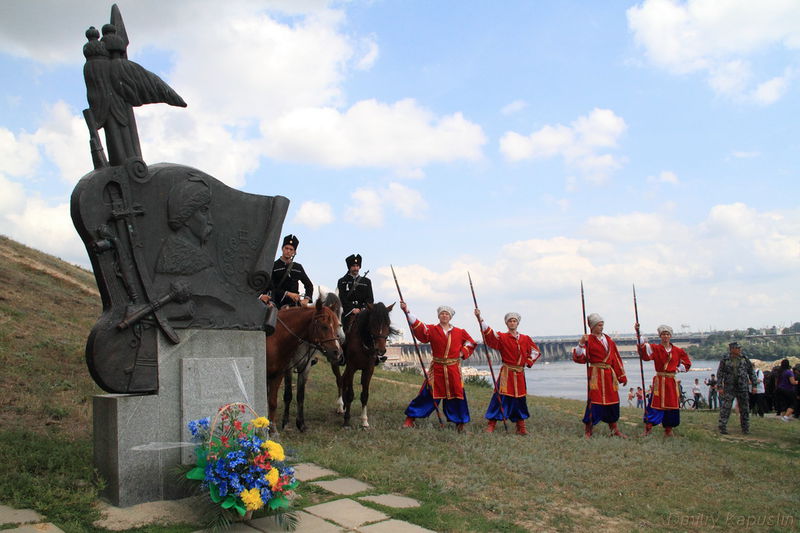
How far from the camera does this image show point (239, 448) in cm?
454

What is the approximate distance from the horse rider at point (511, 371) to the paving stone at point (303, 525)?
507cm

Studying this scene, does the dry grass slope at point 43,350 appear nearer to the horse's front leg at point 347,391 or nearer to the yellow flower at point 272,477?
the yellow flower at point 272,477

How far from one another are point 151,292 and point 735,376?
35.5ft

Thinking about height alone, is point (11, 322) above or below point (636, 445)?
above

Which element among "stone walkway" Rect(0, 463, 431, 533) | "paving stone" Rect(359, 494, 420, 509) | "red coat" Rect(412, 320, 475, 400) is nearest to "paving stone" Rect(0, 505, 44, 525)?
"stone walkway" Rect(0, 463, 431, 533)

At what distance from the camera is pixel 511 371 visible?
9.68 metres

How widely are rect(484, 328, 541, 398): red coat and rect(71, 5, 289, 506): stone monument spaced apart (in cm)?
486

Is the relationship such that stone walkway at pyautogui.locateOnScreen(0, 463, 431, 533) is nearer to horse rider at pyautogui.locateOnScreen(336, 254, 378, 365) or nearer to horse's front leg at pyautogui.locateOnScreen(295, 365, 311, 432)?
horse's front leg at pyautogui.locateOnScreen(295, 365, 311, 432)

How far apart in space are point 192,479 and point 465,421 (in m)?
5.18

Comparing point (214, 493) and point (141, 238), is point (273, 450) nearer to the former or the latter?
point (214, 493)

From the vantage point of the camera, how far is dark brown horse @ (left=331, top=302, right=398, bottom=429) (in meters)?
9.01

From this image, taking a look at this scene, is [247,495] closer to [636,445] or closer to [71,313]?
[636,445]

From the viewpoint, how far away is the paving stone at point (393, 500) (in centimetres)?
521

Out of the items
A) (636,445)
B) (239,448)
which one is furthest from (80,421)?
(636,445)
